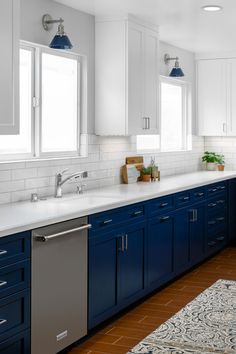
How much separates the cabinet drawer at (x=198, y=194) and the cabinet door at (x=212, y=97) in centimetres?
177

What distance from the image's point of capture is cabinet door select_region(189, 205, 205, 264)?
6.43 meters

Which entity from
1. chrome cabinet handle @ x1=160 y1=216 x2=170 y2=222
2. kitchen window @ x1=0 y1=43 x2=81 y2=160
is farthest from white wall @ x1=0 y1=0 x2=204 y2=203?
chrome cabinet handle @ x1=160 y1=216 x2=170 y2=222

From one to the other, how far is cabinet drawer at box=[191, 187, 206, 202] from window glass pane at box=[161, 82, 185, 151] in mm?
1112

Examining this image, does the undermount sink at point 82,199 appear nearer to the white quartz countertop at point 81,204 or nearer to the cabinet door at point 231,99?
the white quartz countertop at point 81,204

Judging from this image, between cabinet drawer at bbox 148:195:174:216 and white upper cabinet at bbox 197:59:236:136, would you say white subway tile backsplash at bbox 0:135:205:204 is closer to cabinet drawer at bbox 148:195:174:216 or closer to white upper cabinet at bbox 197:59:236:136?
white upper cabinet at bbox 197:59:236:136

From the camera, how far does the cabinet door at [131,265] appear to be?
4.81 metres

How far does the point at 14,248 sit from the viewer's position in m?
3.43

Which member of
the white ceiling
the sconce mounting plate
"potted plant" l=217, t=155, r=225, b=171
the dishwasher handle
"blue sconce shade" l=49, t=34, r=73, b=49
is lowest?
the dishwasher handle

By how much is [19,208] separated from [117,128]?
178 cm

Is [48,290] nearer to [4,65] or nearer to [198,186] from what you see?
[4,65]

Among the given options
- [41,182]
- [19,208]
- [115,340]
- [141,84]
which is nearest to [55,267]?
[19,208]

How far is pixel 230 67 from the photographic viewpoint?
26.7 ft

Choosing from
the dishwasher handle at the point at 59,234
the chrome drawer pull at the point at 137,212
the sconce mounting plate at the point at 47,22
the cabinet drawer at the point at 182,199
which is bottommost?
the dishwasher handle at the point at 59,234

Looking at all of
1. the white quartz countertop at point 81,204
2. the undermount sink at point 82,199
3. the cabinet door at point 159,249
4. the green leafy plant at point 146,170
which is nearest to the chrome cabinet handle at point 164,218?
the cabinet door at point 159,249
